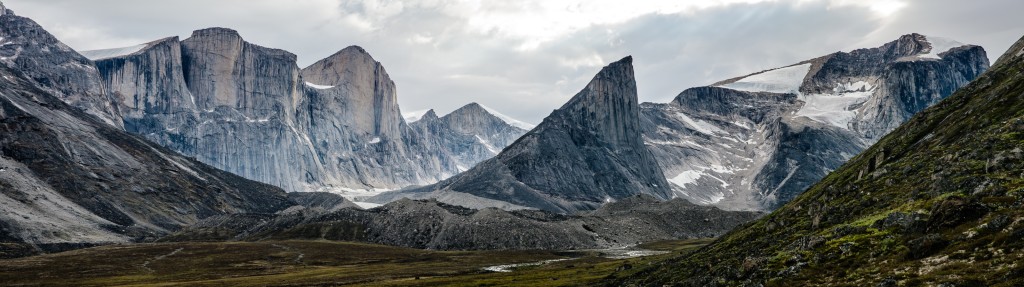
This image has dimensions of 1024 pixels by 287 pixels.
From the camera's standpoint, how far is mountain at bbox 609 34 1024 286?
39.2 m

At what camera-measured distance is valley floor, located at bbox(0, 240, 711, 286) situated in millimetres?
120750

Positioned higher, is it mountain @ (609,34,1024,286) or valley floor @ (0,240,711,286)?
mountain @ (609,34,1024,286)

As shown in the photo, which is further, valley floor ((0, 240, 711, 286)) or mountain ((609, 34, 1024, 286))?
valley floor ((0, 240, 711, 286))

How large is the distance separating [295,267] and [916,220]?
136 metres

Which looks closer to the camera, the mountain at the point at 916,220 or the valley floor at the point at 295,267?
the mountain at the point at 916,220

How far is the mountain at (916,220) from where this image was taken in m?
39.2

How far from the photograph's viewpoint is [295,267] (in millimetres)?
160625

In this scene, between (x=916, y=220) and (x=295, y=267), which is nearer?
(x=916, y=220)

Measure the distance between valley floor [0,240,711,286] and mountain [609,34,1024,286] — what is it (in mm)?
32418

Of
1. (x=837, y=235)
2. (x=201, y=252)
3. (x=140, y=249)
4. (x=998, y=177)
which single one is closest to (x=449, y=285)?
(x=837, y=235)

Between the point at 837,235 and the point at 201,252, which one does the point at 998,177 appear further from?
the point at 201,252

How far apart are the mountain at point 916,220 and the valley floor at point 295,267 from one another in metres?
32.4

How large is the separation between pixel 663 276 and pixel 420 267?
85441 mm

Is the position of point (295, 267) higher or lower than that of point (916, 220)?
lower
